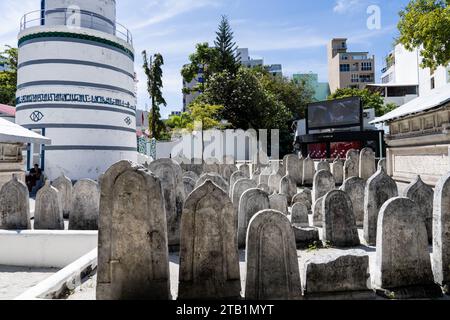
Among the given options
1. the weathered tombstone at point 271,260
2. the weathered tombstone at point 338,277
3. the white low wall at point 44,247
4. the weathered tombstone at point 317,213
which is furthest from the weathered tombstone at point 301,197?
the weathered tombstone at point 271,260

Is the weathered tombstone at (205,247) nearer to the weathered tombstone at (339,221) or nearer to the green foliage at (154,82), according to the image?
the weathered tombstone at (339,221)

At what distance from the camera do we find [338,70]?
61.6 m

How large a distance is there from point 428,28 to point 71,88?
14.4 meters

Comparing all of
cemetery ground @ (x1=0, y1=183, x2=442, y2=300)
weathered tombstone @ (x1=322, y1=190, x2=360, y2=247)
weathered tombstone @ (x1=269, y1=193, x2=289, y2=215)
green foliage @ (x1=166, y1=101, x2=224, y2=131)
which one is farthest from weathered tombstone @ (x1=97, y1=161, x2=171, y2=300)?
green foliage @ (x1=166, y1=101, x2=224, y2=131)

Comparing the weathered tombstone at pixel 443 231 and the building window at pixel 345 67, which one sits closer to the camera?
the weathered tombstone at pixel 443 231

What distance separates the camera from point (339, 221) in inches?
242

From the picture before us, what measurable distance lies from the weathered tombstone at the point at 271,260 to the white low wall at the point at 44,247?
130 inches

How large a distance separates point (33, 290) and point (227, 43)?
129 feet

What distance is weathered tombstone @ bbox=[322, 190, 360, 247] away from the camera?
20.1 feet

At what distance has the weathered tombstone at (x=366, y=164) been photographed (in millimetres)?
14141

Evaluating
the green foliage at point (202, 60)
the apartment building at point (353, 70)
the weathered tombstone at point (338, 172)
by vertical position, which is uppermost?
the apartment building at point (353, 70)

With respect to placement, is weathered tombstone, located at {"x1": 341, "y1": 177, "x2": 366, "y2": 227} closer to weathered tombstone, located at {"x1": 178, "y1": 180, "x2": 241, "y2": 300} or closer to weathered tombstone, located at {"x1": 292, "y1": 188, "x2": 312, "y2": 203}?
weathered tombstone, located at {"x1": 292, "y1": 188, "x2": 312, "y2": 203}
